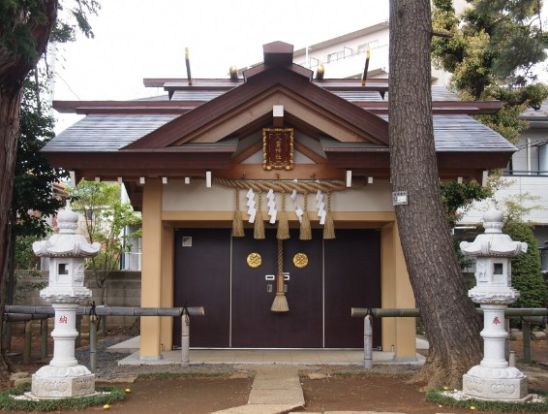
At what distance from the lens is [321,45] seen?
47469 millimetres

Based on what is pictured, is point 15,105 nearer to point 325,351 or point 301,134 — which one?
point 301,134

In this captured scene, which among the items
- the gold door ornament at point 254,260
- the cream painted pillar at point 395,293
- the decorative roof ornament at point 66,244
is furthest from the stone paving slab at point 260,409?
the gold door ornament at point 254,260

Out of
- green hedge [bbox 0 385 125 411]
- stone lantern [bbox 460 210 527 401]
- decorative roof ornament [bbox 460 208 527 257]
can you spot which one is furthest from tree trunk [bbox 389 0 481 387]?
green hedge [bbox 0 385 125 411]

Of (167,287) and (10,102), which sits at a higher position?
(10,102)

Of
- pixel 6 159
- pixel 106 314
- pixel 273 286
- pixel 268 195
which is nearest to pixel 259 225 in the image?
pixel 268 195

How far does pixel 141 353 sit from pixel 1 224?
11.0 feet

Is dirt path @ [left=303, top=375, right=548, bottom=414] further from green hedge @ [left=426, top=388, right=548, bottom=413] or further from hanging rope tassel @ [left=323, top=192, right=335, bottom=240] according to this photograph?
hanging rope tassel @ [left=323, top=192, right=335, bottom=240]

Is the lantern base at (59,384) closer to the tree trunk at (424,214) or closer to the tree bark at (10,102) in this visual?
the tree bark at (10,102)

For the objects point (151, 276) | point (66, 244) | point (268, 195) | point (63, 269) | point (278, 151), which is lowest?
point (151, 276)

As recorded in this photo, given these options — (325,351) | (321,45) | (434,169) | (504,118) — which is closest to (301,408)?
(434,169)

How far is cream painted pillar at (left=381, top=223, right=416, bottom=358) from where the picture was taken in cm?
1092

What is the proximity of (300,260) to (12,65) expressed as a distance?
616 centimetres

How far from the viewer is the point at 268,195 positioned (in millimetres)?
10992

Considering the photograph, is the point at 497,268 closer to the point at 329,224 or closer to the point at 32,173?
the point at 329,224
